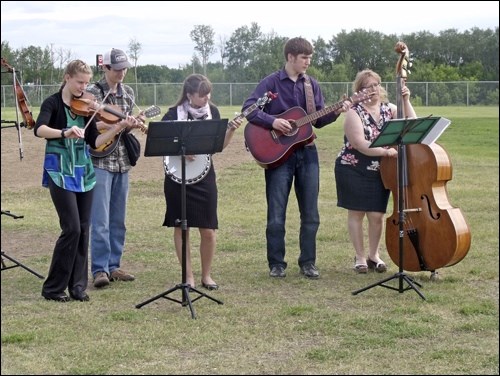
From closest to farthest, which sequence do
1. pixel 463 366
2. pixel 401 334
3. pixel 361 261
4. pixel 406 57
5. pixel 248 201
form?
pixel 463 366 < pixel 401 334 < pixel 406 57 < pixel 361 261 < pixel 248 201

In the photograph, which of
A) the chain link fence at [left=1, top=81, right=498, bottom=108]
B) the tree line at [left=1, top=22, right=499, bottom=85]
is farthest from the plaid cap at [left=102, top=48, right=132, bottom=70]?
the chain link fence at [left=1, top=81, right=498, bottom=108]

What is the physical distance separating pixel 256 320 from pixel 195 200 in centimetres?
126

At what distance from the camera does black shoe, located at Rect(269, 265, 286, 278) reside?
8.17m

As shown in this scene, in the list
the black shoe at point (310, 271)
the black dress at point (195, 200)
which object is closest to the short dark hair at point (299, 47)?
the black dress at point (195, 200)

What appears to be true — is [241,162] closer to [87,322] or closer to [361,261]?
[361,261]

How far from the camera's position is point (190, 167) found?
7219 millimetres

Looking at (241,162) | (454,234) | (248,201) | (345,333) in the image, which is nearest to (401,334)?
(345,333)

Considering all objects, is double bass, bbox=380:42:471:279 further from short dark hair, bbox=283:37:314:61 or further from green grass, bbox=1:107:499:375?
short dark hair, bbox=283:37:314:61

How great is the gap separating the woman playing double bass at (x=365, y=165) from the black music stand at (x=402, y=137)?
0.56m

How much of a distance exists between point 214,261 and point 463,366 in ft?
12.8

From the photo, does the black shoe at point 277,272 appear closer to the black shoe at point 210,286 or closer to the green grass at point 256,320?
the green grass at point 256,320

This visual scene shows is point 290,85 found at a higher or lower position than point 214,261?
higher

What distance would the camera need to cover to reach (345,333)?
6195 millimetres

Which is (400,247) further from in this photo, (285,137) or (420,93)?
(420,93)
